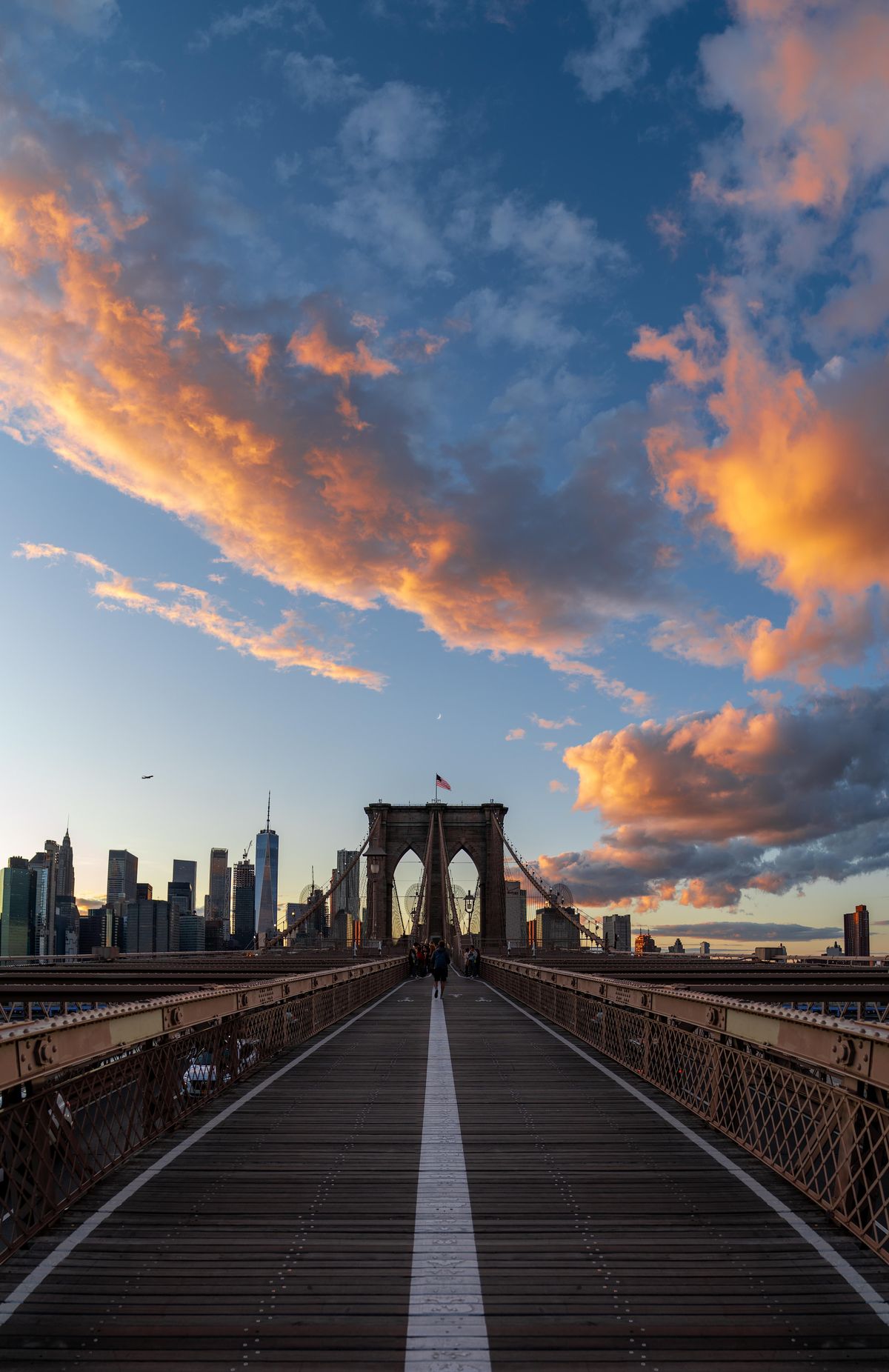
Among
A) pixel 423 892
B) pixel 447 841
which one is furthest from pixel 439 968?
pixel 447 841

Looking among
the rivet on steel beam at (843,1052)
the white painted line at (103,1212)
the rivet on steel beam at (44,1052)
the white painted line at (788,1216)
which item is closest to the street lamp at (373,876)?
the white painted line at (103,1212)

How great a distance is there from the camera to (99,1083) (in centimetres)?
817

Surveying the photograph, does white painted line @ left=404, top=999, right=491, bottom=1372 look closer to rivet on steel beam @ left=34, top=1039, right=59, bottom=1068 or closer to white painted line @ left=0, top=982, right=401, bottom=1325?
white painted line @ left=0, top=982, right=401, bottom=1325

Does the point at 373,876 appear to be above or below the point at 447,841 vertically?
below

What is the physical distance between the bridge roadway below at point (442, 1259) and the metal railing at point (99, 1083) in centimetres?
28

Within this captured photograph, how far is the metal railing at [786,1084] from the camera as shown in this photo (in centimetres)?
665

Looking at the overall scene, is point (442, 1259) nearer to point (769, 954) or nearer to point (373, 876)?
point (769, 954)

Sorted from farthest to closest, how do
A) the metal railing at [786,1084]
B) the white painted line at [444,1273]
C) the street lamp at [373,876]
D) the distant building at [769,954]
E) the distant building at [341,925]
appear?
1. the distant building at [341,925]
2. the street lamp at [373,876]
3. the distant building at [769,954]
4. the metal railing at [786,1084]
5. the white painted line at [444,1273]

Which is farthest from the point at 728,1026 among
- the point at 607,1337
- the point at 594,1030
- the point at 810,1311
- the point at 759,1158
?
the point at 594,1030

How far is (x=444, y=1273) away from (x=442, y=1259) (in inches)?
9.9

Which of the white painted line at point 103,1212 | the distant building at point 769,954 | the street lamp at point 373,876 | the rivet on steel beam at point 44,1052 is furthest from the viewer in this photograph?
the street lamp at point 373,876

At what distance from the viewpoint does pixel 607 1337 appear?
517cm

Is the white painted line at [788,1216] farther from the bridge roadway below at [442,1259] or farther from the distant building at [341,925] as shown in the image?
the distant building at [341,925]

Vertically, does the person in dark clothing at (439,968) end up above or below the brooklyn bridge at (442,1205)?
below
